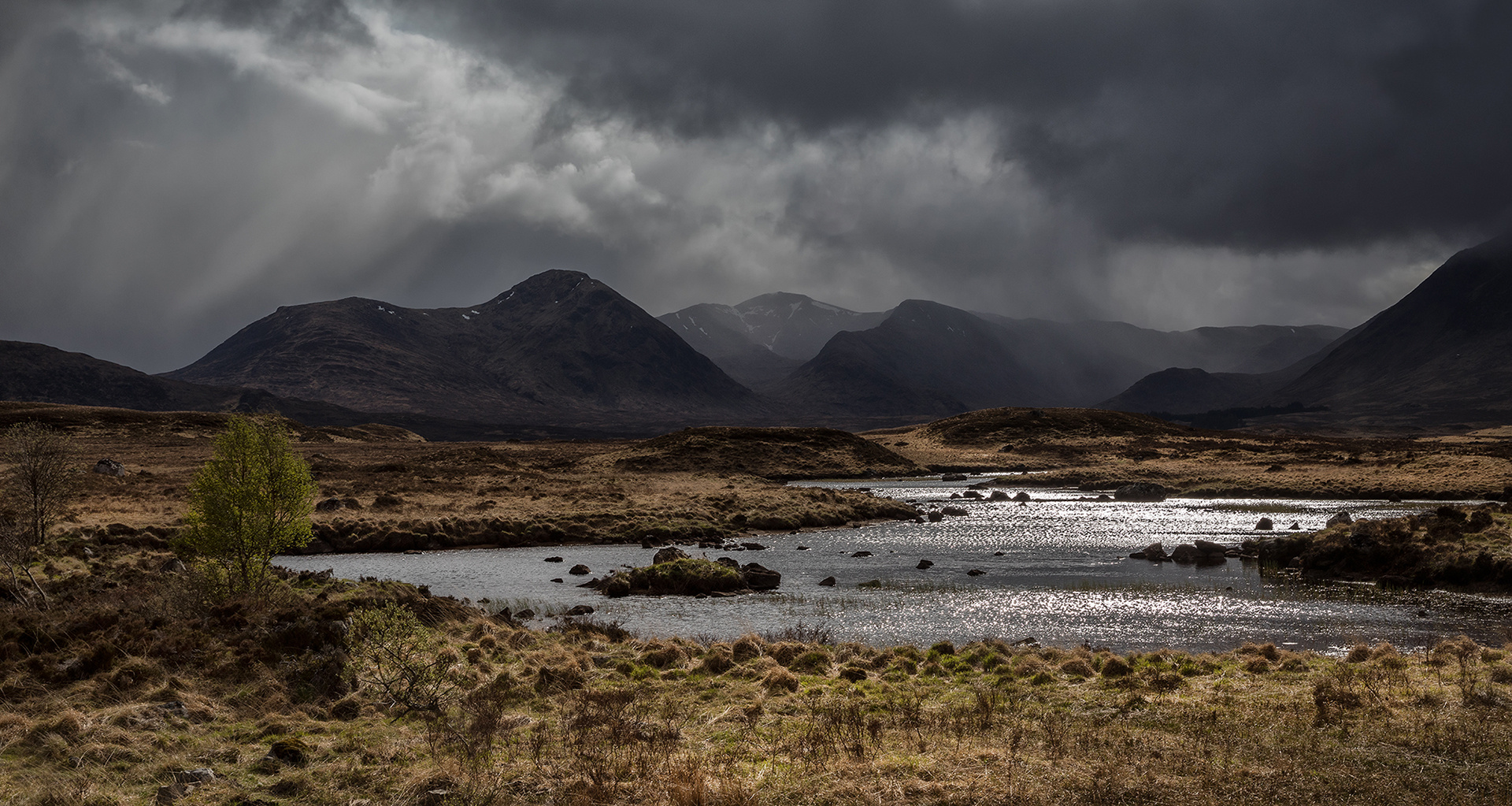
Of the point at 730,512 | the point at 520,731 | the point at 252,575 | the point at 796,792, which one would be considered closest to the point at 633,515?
the point at 730,512

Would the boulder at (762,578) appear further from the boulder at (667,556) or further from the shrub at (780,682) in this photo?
the shrub at (780,682)

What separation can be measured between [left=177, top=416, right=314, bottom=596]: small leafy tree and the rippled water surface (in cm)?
981

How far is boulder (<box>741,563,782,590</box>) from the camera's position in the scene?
36112 millimetres

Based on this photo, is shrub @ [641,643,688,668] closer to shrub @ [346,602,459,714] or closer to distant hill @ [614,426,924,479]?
shrub @ [346,602,459,714]

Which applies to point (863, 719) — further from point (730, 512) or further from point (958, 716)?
point (730, 512)

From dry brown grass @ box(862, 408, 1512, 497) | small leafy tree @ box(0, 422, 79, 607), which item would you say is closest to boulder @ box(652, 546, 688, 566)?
small leafy tree @ box(0, 422, 79, 607)

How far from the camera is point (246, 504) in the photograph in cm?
2323

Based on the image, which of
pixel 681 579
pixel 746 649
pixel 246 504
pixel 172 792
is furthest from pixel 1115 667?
pixel 246 504

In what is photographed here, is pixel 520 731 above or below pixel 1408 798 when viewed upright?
below

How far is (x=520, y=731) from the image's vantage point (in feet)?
45.7

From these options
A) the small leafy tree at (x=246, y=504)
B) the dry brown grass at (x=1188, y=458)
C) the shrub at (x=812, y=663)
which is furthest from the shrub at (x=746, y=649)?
the dry brown grass at (x=1188, y=458)

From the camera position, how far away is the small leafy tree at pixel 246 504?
2281cm

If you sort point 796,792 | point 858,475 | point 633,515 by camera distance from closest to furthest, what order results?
point 796,792, point 633,515, point 858,475

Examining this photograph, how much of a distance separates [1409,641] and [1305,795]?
18652mm
